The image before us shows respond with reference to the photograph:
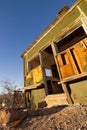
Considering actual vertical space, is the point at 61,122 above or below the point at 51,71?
below

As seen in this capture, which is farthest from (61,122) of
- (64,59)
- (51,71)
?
(51,71)

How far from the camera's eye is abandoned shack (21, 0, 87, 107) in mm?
6390

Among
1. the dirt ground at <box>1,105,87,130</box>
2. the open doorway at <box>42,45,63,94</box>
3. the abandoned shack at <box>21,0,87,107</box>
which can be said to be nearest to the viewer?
the dirt ground at <box>1,105,87,130</box>

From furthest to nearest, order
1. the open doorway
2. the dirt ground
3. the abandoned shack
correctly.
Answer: the open doorway → the abandoned shack → the dirt ground

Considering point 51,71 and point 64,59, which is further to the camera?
point 51,71

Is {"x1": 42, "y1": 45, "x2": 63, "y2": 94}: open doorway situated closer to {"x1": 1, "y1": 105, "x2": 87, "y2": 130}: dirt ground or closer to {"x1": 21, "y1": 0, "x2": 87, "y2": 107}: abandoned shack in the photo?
{"x1": 21, "y1": 0, "x2": 87, "y2": 107}: abandoned shack

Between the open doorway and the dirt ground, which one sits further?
the open doorway

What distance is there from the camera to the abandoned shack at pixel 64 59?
6.39 meters

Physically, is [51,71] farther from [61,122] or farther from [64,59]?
[61,122]

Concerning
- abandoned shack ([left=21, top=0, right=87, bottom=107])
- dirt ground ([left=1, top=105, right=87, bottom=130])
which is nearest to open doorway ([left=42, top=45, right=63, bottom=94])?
abandoned shack ([left=21, top=0, right=87, bottom=107])

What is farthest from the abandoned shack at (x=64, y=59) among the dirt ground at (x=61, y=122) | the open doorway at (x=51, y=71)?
the dirt ground at (x=61, y=122)

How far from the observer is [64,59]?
7.36m

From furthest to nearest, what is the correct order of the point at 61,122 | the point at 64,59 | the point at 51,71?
the point at 51,71, the point at 64,59, the point at 61,122

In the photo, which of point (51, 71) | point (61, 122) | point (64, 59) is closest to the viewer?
point (61, 122)
